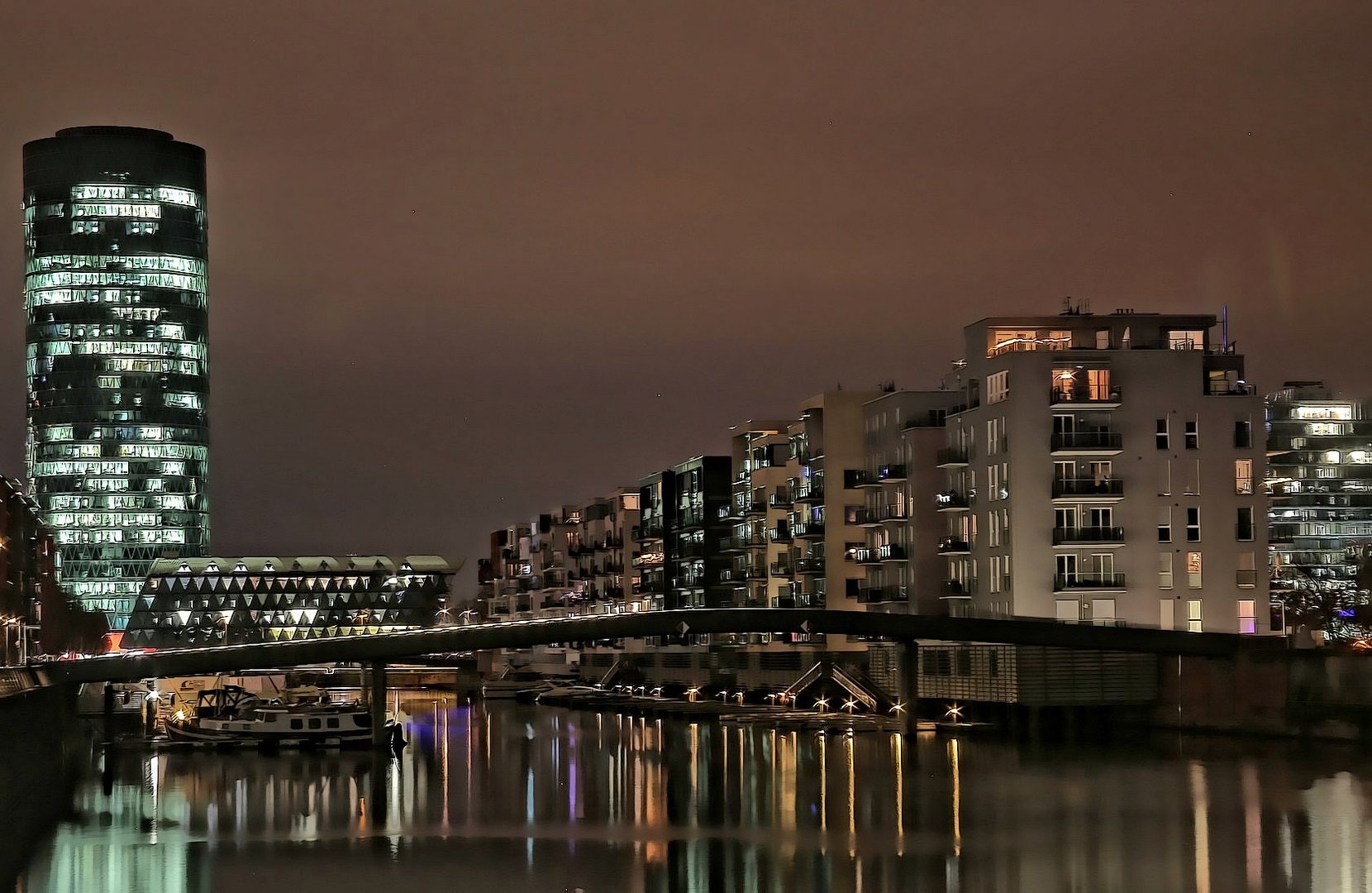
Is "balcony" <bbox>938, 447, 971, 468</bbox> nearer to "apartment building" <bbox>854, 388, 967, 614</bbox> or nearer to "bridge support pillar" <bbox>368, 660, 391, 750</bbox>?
"apartment building" <bbox>854, 388, 967, 614</bbox>

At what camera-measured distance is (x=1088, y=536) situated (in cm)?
10575

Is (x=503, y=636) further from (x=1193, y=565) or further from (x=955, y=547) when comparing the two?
(x=1193, y=565)

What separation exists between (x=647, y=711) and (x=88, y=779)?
6477 cm

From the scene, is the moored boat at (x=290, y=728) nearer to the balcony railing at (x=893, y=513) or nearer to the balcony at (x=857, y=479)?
the balcony railing at (x=893, y=513)

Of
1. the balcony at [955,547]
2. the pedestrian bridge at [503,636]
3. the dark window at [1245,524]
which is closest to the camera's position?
the pedestrian bridge at [503,636]

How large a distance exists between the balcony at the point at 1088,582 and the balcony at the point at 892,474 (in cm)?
2068

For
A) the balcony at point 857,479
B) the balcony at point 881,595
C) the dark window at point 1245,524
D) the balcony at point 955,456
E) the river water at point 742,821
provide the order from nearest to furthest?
1. the river water at point 742,821
2. the dark window at point 1245,524
3. the balcony at point 955,456
4. the balcony at point 881,595
5. the balcony at point 857,479

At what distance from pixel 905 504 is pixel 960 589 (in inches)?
451

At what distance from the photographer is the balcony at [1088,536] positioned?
106 m

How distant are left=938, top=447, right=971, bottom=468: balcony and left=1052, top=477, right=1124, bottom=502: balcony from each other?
8.79 meters

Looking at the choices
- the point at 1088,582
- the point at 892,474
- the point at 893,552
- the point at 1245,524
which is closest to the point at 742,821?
the point at 1088,582

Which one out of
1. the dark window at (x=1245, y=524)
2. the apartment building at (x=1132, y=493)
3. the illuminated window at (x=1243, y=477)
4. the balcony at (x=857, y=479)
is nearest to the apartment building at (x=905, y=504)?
the balcony at (x=857, y=479)

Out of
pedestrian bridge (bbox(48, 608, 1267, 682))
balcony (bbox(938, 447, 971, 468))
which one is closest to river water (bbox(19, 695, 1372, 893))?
pedestrian bridge (bbox(48, 608, 1267, 682))

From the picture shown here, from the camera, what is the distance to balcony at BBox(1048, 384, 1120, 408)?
10562 centimetres
